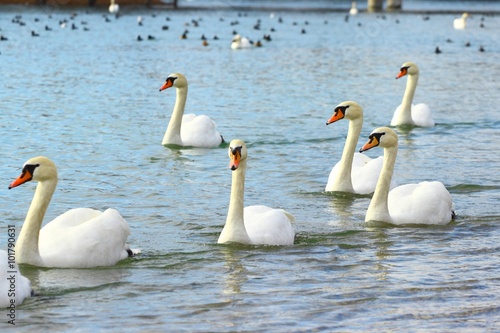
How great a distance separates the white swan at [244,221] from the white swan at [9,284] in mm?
2601

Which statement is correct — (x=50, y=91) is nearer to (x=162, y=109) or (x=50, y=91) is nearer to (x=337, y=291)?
(x=162, y=109)

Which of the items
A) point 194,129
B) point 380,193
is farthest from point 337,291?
point 194,129

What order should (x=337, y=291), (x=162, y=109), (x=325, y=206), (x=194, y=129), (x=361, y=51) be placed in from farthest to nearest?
1. (x=361, y=51)
2. (x=162, y=109)
3. (x=194, y=129)
4. (x=325, y=206)
5. (x=337, y=291)

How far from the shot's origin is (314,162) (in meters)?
17.5

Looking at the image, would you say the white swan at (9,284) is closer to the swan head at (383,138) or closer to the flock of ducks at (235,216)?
the flock of ducks at (235,216)

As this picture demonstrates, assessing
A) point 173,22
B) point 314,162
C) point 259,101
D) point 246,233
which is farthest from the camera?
point 173,22

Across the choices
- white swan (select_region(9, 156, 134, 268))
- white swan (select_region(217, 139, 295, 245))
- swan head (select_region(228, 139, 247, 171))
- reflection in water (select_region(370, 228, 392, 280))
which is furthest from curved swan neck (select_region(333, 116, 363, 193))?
white swan (select_region(9, 156, 134, 268))

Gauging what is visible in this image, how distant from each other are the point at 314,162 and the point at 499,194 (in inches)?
145

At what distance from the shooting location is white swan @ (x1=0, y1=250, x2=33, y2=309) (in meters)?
8.65

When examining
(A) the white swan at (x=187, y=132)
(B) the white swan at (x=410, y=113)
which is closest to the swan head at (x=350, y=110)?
(A) the white swan at (x=187, y=132)

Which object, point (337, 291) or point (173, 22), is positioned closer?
point (337, 291)

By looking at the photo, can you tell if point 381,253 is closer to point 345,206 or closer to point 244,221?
point 244,221

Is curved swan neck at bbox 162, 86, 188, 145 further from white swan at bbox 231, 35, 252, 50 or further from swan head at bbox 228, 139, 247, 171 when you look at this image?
white swan at bbox 231, 35, 252, 50

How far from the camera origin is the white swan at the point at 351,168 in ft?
46.8
